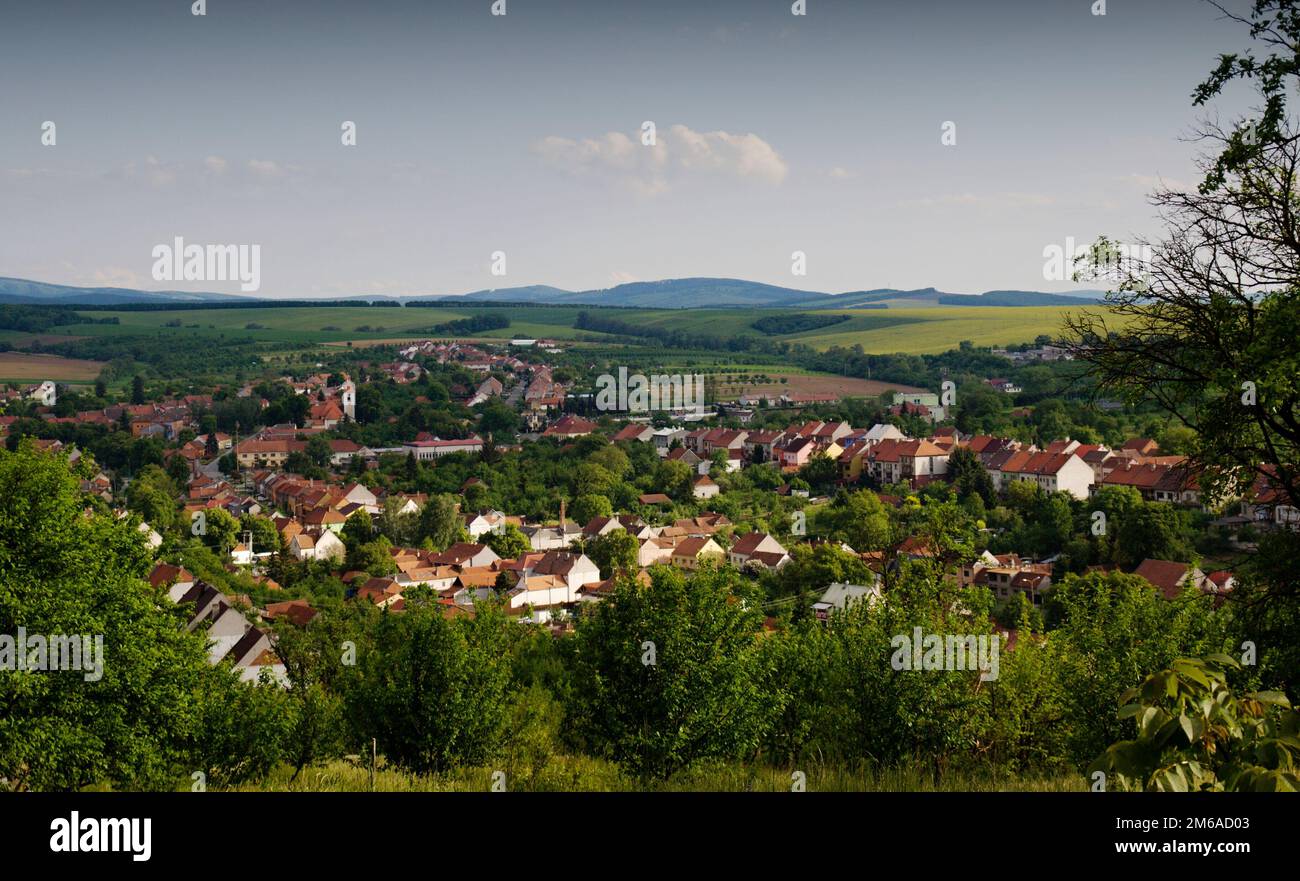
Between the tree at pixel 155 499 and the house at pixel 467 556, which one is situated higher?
the tree at pixel 155 499

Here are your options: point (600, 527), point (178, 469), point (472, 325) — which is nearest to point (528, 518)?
point (600, 527)

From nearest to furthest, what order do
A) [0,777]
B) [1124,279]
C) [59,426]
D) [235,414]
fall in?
[1124,279], [0,777], [59,426], [235,414]

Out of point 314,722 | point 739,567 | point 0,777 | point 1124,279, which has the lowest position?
point 739,567

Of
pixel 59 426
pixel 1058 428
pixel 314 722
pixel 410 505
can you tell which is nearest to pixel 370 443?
pixel 59 426

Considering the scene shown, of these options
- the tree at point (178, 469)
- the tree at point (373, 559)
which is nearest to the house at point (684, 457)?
the tree at point (373, 559)

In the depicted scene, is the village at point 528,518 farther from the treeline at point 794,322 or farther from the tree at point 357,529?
the treeline at point 794,322
